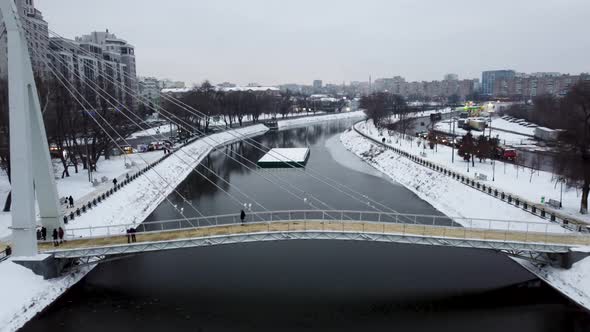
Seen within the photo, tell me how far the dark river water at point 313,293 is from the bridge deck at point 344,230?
6.51 ft

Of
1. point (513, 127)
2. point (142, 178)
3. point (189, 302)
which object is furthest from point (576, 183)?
point (513, 127)

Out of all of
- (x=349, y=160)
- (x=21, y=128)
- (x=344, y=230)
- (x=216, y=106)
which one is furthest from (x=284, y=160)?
(x=216, y=106)

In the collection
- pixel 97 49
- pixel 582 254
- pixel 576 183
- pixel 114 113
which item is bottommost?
pixel 582 254

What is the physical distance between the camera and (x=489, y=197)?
30.2 meters

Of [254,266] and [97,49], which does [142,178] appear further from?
[97,49]

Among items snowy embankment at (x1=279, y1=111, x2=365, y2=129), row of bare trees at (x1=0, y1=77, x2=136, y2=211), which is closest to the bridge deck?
row of bare trees at (x1=0, y1=77, x2=136, y2=211)

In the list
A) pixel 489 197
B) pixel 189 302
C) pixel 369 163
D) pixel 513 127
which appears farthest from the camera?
pixel 513 127

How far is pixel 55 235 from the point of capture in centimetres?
2061

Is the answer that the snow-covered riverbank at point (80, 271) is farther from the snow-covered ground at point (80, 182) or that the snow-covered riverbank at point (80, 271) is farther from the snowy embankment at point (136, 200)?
the snow-covered ground at point (80, 182)

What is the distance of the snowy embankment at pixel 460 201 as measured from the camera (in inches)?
746

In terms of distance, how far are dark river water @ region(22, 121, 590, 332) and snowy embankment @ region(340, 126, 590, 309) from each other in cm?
60

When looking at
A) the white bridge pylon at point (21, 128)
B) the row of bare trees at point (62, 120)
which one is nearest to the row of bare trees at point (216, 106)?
the row of bare trees at point (62, 120)

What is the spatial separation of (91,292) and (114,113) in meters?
30.4

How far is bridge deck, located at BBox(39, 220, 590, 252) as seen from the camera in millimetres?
20047
